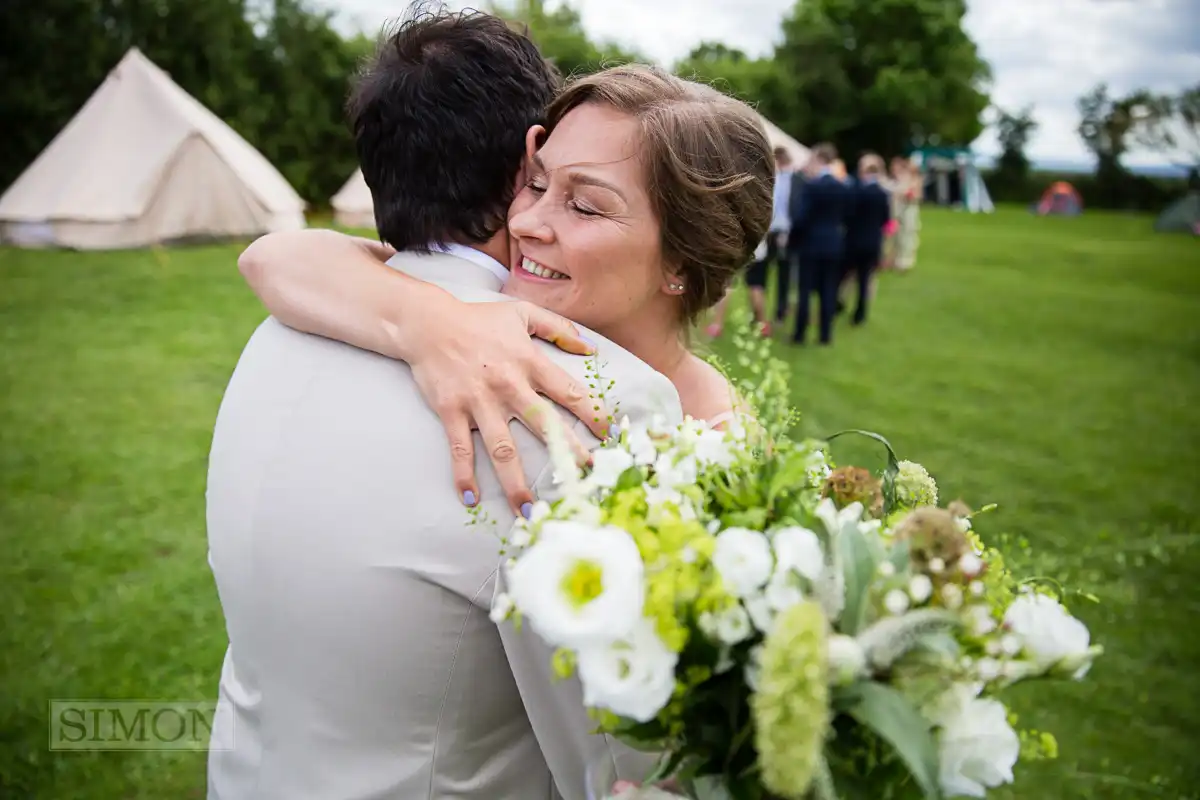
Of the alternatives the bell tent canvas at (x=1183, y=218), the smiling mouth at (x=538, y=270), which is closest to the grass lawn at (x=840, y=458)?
the smiling mouth at (x=538, y=270)

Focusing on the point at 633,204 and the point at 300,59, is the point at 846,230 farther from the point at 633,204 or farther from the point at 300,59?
the point at 300,59

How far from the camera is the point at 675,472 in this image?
48.2 inches

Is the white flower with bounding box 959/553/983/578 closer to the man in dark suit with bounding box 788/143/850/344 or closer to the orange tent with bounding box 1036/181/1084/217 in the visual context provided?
the man in dark suit with bounding box 788/143/850/344

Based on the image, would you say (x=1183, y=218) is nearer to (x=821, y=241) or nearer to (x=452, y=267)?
(x=821, y=241)

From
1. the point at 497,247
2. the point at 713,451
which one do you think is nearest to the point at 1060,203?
the point at 497,247

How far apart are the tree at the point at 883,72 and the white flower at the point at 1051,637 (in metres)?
48.2

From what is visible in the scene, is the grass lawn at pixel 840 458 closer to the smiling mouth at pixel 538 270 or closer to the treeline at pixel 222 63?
the smiling mouth at pixel 538 270

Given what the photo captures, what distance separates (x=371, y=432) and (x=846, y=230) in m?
12.0

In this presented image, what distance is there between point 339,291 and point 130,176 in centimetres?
1769

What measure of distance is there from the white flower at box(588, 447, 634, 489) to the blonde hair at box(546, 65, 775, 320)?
0.83 meters

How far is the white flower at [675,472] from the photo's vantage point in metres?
1.22

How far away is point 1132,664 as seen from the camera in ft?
16.4

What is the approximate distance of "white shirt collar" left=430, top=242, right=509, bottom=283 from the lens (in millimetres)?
1782

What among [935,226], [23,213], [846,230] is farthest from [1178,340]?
[935,226]
